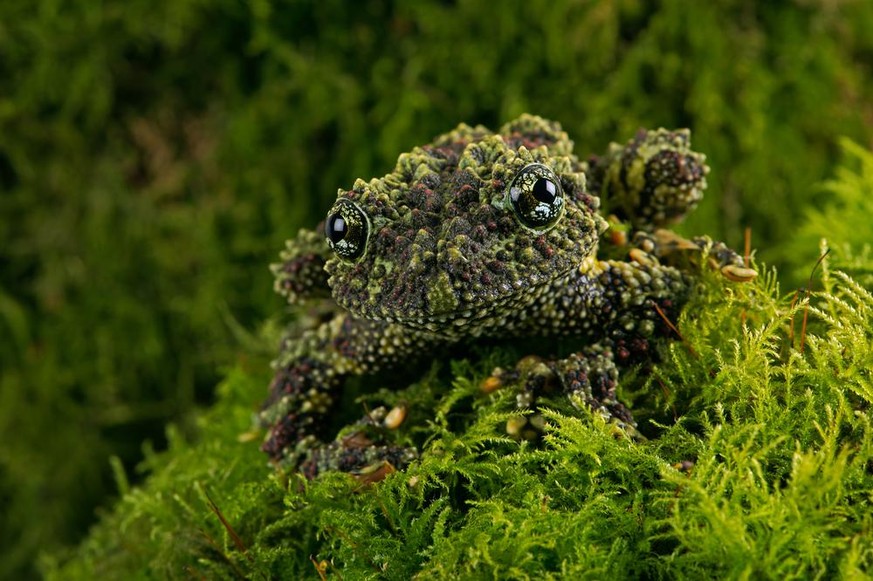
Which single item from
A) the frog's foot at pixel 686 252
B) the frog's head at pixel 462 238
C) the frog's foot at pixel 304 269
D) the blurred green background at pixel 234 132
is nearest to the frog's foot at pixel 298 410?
the frog's foot at pixel 304 269

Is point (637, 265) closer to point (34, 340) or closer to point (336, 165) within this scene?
point (336, 165)

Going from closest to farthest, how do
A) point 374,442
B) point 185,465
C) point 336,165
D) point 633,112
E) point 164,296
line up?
point 374,442 < point 185,465 < point 633,112 < point 336,165 < point 164,296

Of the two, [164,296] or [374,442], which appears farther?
[164,296]

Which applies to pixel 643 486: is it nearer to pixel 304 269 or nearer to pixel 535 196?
pixel 535 196

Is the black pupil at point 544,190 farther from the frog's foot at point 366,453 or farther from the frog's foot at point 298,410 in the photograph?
the frog's foot at point 298,410

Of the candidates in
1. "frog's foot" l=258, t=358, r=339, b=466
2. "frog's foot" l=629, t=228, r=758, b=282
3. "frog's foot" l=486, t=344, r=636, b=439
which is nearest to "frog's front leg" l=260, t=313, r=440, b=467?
"frog's foot" l=258, t=358, r=339, b=466

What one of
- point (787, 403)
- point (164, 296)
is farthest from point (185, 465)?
point (164, 296)

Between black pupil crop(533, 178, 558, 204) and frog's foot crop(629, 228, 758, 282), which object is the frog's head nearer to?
black pupil crop(533, 178, 558, 204)
